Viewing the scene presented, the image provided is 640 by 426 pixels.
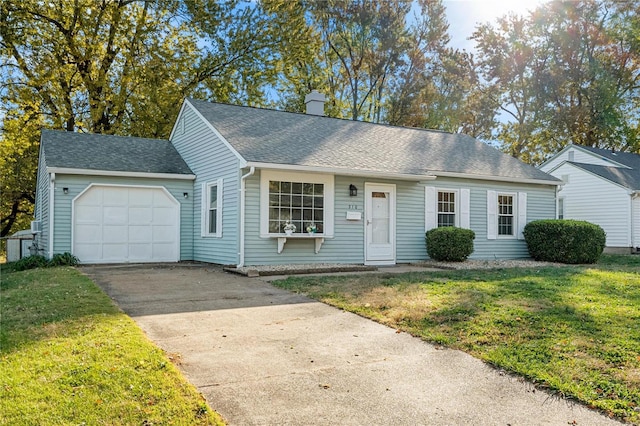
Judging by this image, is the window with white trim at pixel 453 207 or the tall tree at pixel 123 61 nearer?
the window with white trim at pixel 453 207

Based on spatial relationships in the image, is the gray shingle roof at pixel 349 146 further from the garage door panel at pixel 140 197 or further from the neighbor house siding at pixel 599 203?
the neighbor house siding at pixel 599 203

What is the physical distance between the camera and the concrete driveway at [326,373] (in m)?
3.19

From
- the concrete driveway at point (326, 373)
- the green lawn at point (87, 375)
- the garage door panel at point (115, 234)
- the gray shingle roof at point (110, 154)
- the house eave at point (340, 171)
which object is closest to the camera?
the green lawn at point (87, 375)

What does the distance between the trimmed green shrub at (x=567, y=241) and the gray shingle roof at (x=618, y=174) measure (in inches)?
295

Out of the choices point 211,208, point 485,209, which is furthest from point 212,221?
point 485,209

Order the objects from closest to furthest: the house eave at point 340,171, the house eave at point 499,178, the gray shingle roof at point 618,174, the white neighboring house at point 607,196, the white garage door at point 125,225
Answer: the house eave at point 340,171
the white garage door at point 125,225
the house eave at point 499,178
the white neighboring house at point 607,196
the gray shingle roof at point 618,174

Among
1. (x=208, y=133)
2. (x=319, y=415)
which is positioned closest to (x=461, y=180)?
(x=208, y=133)

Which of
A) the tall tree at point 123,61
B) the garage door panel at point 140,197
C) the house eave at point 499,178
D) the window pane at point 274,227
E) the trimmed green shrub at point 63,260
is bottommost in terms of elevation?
the trimmed green shrub at point 63,260

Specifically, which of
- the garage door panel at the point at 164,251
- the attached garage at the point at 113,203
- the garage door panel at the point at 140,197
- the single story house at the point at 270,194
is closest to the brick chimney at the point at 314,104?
the single story house at the point at 270,194

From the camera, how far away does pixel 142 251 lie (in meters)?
13.3

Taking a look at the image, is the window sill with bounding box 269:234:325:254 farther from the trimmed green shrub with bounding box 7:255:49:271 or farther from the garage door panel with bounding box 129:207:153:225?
the trimmed green shrub with bounding box 7:255:49:271

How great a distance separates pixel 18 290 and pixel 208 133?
20.7 ft

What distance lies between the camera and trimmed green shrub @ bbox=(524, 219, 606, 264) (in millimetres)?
13383

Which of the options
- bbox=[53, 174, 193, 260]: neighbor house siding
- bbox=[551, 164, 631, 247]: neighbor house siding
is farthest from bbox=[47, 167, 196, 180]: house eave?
bbox=[551, 164, 631, 247]: neighbor house siding
